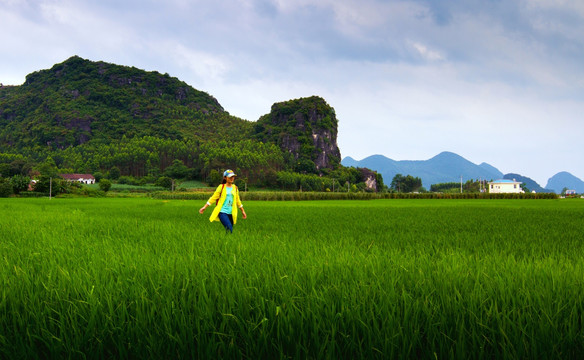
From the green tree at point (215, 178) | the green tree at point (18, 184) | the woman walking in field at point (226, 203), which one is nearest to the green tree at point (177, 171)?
the green tree at point (215, 178)

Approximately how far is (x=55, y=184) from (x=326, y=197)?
49690 mm

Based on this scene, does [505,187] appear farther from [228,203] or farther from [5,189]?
[5,189]

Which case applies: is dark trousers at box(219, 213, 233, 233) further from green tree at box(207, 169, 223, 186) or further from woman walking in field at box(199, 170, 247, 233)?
green tree at box(207, 169, 223, 186)

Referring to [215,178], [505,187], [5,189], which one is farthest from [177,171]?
[505,187]

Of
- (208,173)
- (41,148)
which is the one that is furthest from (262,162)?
(41,148)

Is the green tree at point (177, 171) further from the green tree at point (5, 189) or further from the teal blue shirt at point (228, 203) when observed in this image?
the teal blue shirt at point (228, 203)

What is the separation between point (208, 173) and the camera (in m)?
130

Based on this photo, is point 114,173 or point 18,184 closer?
point 18,184

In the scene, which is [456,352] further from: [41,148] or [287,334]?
[41,148]

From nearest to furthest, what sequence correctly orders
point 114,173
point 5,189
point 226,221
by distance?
point 226,221, point 5,189, point 114,173

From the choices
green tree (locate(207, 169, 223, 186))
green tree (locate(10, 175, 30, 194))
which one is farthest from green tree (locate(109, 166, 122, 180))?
green tree (locate(10, 175, 30, 194))

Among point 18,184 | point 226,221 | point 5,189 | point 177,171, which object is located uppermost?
point 177,171

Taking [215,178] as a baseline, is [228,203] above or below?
below

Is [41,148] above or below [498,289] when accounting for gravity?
above
